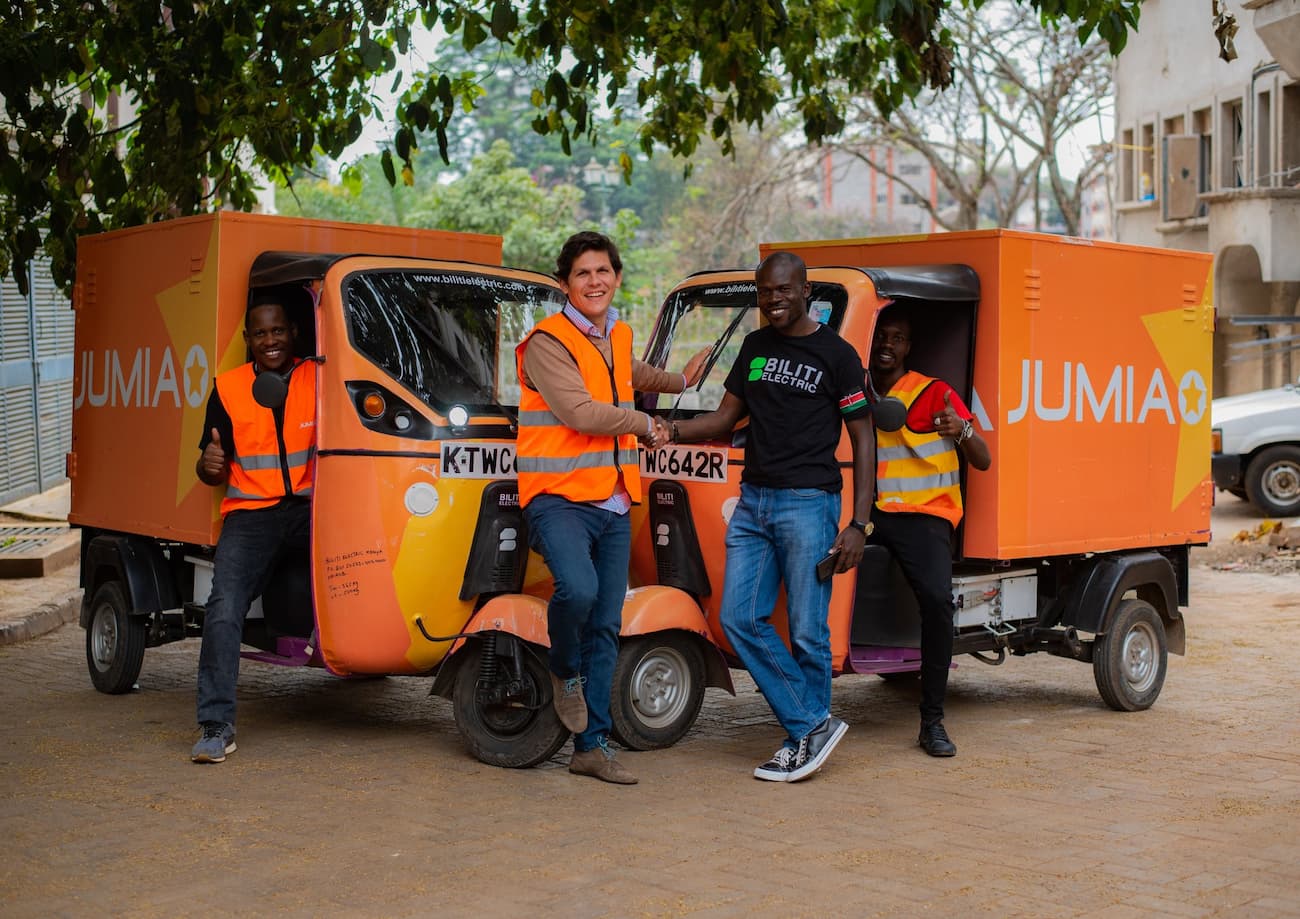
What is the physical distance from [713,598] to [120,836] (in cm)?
267

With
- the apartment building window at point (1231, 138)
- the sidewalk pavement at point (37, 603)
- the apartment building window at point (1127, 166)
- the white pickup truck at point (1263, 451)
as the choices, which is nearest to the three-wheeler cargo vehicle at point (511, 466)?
the sidewalk pavement at point (37, 603)

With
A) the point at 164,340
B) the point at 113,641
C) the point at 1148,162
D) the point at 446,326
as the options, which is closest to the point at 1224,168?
the point at 1148,162

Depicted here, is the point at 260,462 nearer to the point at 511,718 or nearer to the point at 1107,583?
the point at 511,718

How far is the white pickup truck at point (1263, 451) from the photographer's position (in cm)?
1870

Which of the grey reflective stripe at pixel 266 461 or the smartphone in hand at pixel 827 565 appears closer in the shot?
the smartphone in hand at pixel 827 565

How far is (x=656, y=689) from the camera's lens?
7.58 m

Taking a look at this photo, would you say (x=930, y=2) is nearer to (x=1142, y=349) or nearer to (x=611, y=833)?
(x=1142, y=349)

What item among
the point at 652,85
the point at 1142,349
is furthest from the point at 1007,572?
the point at 652,85

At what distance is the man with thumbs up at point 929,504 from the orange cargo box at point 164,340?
2814 millimetres

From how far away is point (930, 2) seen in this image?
365 inches

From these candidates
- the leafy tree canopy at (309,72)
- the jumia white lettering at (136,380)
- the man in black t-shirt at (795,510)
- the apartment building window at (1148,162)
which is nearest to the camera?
the man in black t-shirt at (795,510)

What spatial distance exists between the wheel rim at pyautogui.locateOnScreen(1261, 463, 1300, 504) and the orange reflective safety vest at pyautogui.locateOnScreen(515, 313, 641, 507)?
13.6 m

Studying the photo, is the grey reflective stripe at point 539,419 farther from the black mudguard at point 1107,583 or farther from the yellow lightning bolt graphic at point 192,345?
the black mudguard at point 1107,583

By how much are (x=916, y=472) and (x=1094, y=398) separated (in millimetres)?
1253
